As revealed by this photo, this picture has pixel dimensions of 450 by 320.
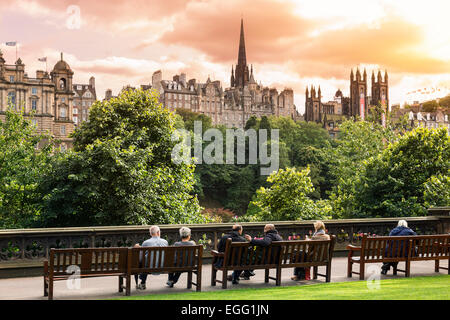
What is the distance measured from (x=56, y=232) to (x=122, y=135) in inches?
561

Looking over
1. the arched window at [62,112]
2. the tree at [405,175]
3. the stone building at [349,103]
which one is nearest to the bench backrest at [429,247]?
the tree at [405,175]

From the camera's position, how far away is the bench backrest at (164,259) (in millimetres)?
9805

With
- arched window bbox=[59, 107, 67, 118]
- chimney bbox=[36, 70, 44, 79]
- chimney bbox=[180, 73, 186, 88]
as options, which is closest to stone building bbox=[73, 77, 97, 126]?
chimney bbox=[180, 73, 186, 88]

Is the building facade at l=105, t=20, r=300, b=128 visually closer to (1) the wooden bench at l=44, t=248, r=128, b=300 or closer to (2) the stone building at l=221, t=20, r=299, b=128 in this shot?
(2) the stone building at l=221, t=20, r=299, b=128

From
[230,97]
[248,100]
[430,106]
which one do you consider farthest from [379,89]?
[230,97]

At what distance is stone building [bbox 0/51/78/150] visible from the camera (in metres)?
94.9

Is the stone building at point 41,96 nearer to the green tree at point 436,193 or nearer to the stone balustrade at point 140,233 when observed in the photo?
the green tree at point 436,193

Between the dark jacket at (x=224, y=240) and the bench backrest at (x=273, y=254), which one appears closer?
the bench backrest at (x=273, y=254)

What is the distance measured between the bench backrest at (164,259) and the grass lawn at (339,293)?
2.01 feet

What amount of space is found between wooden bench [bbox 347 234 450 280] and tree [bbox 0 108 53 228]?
15.2m

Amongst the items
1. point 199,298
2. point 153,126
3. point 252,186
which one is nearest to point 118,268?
point 199,298

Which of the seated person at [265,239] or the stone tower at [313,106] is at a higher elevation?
the stone tower at [313,106]
